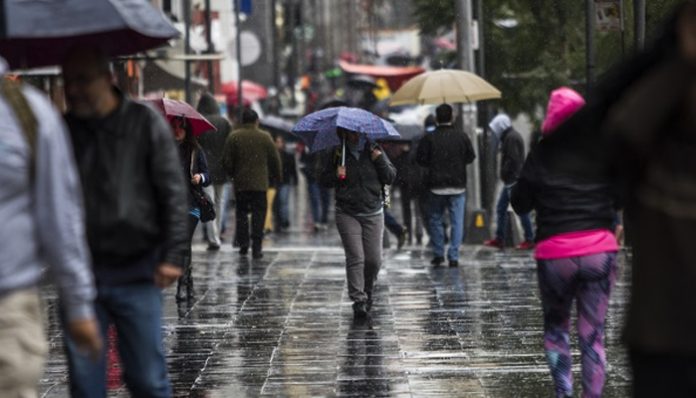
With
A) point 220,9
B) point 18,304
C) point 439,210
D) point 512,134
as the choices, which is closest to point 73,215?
point 18,304

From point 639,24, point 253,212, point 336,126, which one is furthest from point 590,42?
point 336,126

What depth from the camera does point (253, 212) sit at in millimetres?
21266

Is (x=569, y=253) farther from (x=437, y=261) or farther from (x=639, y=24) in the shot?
(x=437, y=261)

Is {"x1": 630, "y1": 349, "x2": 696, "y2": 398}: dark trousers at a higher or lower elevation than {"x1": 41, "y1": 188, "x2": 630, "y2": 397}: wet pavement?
higher

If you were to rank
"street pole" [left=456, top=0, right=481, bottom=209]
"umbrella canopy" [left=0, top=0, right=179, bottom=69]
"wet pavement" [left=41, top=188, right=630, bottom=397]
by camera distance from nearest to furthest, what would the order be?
1. "umbrella canopy" [left=0, top=0, right=179, bottom=69]
2. "wet pavement" [left=41, top=188, right=630, bottom=397]
3. "street pole" [left=456, top=0, right=481, bottom=209]

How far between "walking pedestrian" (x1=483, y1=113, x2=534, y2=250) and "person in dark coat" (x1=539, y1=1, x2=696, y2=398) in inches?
585

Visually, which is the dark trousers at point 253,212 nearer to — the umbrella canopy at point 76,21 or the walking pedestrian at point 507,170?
the walking pedestrian at point 507,170

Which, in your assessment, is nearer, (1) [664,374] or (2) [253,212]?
(1) [664,374]

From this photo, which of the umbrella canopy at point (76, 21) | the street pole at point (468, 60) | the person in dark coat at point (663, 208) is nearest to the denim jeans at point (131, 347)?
the umbrella canopy at point (76, 21)

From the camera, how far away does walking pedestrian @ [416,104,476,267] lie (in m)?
19.5

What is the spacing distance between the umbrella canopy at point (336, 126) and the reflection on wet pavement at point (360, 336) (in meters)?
1.39

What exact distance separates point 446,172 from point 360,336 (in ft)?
21.8

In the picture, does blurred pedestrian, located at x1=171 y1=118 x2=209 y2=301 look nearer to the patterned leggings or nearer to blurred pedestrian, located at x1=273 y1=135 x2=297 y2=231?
the patterned leggings

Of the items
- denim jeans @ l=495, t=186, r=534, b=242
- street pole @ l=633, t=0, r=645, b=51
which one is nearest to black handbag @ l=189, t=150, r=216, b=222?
street pole @ l=633, t=0, r=645, b=51
